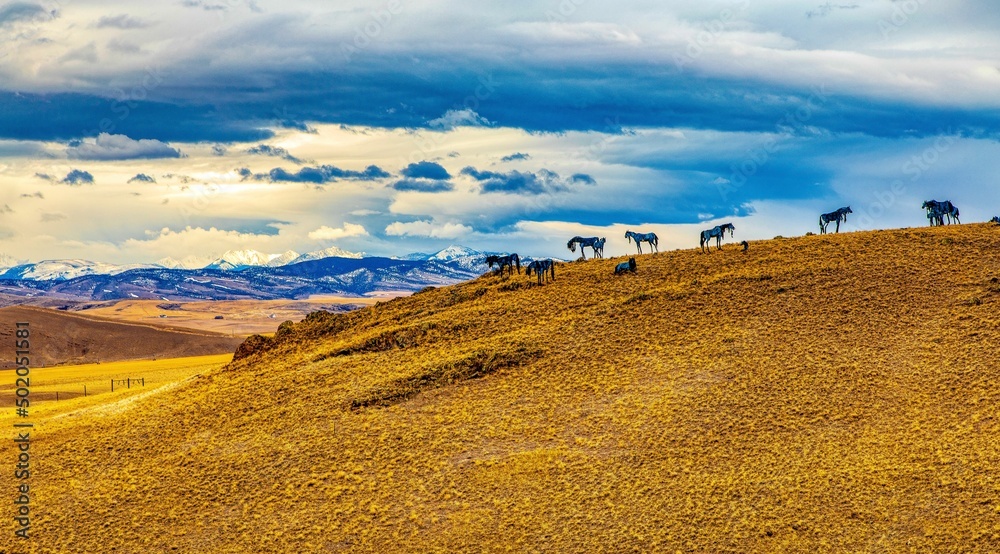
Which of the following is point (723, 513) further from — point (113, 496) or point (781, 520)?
point (113, 496)

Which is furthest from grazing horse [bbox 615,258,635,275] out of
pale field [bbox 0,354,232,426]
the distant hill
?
the distant hill

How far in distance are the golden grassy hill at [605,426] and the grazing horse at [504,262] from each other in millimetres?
3209

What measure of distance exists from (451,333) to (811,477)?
22936 mm

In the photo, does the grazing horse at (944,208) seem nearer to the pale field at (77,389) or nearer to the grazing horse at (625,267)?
the grazing horse at (625,267)

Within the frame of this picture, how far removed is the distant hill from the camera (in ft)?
502

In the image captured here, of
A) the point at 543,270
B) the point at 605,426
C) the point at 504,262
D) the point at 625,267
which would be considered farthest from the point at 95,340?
the point at 605,426

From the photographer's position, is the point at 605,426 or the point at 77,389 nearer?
the point at 605,426

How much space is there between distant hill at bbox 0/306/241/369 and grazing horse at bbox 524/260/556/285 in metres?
112

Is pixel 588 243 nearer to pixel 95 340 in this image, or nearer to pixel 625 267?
pixel 625 267

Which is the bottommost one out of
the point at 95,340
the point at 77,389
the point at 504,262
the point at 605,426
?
the point at 77,389

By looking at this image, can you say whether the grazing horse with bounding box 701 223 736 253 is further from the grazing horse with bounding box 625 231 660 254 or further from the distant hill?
the distant hill

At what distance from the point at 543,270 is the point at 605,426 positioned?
19030 millimetres

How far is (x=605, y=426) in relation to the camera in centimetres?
4212

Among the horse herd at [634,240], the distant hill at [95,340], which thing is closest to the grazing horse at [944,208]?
the horse herd at [634,240]
